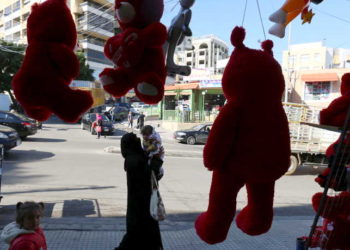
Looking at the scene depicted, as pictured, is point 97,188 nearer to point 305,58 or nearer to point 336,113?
Answer: point 336,113

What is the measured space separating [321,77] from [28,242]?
21.8 metres

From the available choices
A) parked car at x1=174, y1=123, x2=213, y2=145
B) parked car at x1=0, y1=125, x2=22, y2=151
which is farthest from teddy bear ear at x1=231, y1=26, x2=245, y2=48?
parked car at x1=174, y1=123, x2=213, y2=145

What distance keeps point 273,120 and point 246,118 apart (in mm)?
171

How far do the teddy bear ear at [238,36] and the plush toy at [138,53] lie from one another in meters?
0.42

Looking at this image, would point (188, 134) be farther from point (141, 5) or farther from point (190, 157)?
point (141, 5)

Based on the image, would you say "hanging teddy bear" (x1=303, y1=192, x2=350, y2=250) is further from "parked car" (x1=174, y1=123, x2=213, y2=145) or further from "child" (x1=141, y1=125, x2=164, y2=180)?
"parked car" (x1=174, y1=123, x2=213, y2=145)

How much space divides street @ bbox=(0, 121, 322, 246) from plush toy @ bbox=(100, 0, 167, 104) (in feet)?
11.6

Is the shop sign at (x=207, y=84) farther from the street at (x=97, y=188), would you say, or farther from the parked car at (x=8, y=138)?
the parked car at (x=8, y=138)

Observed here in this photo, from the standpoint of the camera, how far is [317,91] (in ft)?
72.3

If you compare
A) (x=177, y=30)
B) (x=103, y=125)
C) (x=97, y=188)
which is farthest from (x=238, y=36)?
(x=103, y=125)

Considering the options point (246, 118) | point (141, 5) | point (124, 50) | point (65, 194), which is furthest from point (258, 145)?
point (65, 194)

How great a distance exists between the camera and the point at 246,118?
6.19ft

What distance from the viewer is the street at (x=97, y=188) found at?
5.65 m

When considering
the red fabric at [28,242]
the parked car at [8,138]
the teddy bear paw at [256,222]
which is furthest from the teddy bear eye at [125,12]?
the parked car at [8,138]
